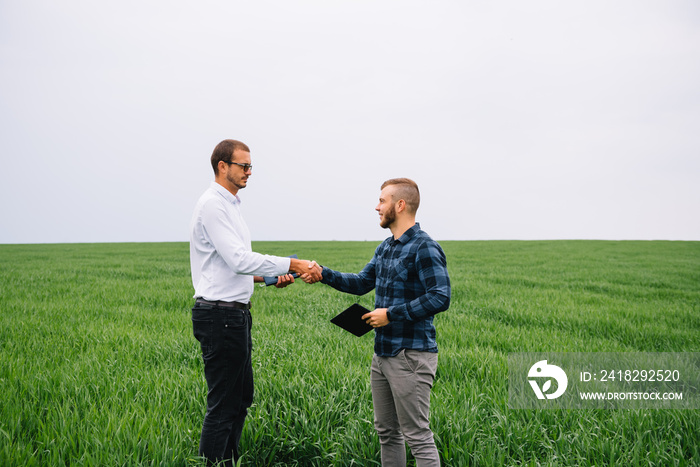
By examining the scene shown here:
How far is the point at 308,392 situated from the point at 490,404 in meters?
1.90

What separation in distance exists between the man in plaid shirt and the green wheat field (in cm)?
86

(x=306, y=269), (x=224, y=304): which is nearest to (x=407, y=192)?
(x=306, y=269)

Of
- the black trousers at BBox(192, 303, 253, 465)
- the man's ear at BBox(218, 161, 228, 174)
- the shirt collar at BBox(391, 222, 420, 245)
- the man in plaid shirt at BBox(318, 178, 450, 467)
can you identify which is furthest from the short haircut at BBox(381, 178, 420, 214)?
the black trousers at BBox(192, 303, 253, 465)

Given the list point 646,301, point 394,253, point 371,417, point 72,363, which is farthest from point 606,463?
point 646,301

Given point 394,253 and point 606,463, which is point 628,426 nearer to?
point 606,463

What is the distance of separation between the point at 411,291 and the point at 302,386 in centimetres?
226

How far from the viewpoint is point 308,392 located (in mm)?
4516

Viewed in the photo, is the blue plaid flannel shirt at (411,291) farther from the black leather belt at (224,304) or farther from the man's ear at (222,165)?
the man's ear at (222,165)

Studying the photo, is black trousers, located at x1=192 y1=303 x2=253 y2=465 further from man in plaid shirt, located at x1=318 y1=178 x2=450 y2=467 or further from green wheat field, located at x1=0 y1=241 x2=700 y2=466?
man in plaid shirt, located at x1=318 y1=178 x2=450 y2=467

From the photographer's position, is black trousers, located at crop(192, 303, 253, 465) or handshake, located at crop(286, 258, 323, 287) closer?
black trousers, located at crop(192, 303, 253, 465)

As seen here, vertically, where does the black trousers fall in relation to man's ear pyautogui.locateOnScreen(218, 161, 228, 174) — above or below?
below

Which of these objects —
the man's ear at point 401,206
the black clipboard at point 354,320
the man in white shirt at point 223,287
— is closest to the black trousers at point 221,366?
the man in white shirt at point 223,287

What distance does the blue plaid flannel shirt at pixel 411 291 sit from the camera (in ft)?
9.06

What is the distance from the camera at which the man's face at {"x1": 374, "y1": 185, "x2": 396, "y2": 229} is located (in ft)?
9.93
